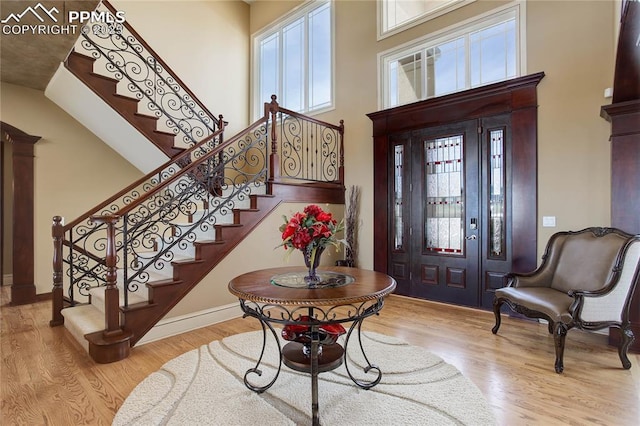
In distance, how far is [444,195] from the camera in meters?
4.32

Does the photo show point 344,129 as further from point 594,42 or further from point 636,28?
point 636,28

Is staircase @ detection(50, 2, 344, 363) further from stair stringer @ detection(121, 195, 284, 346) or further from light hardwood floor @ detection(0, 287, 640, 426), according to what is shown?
light hardwood floor @ detection(0, 287, 640, 426)

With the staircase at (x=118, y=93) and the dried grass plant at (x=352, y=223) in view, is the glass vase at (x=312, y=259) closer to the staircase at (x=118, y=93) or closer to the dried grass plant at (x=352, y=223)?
the dried grass plant at (x=352, y=223)

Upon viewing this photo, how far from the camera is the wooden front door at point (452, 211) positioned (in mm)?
3904

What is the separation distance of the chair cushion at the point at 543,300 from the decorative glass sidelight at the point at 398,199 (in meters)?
1.75

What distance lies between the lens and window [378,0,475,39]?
4410 mm

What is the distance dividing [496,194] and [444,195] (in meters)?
0.62

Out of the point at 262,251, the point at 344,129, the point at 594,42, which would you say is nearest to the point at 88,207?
the point at 262,251

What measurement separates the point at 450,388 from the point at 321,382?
2.86ft

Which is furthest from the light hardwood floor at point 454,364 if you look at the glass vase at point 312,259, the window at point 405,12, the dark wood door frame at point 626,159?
the window at point 405,12

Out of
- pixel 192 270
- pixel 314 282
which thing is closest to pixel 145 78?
pixel 192 270

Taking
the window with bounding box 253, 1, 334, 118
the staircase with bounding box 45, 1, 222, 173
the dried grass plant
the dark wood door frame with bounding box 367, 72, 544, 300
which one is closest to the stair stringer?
the dried grass plant

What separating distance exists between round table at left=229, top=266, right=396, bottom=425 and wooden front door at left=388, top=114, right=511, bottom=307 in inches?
88.5

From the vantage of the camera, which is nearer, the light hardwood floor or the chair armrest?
the light hardwood floor
